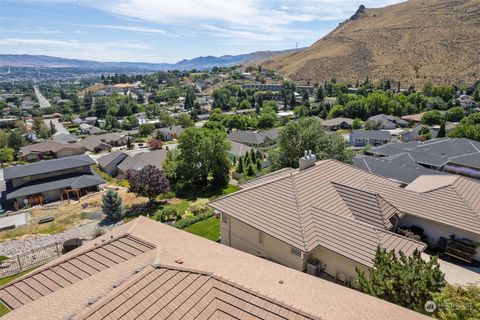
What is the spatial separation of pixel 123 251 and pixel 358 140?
220 ft

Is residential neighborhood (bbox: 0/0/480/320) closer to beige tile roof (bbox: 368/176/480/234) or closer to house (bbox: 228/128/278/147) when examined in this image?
beige tile roof (bbox: 368/176/480/234)

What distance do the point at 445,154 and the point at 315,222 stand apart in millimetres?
38273

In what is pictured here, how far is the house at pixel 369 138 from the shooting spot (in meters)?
70.0

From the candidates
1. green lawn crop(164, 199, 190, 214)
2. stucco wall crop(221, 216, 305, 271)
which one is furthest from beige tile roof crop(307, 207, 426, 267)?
green lawn crop(164, 199, 190, 214)

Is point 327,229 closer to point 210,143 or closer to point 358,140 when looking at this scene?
point 210,143

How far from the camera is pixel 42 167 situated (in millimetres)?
48812

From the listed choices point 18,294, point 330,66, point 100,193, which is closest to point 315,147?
point 18,294

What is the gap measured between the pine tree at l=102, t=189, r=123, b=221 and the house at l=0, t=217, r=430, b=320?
20.1 m

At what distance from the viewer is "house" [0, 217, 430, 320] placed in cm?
970

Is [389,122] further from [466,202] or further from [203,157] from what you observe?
[466,202]

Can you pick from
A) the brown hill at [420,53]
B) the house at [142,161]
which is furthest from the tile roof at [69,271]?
the brown hill at [420,53]

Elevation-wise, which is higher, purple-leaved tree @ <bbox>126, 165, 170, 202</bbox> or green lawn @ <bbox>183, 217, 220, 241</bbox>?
purple-leaved tree @ <bbox>126, 165, 170, 202</bbox>

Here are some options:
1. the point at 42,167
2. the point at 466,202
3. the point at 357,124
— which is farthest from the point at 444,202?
the point at 357,124

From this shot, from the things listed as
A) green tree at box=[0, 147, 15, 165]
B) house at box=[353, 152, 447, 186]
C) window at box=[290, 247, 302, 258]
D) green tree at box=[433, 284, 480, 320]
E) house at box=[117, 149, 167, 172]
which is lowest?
green tree at box=[0, 147, 15, 165]
